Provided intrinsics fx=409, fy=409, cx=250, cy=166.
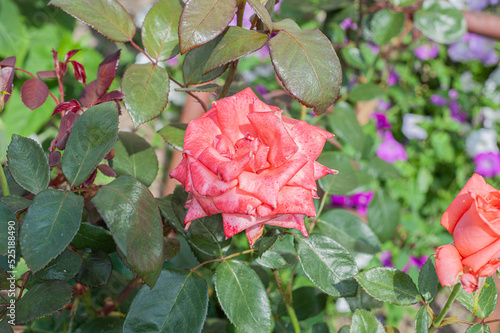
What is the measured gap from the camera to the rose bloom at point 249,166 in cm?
39

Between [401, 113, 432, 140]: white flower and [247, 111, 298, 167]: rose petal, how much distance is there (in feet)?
5.81

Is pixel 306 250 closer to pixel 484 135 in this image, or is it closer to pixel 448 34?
pixel 448 34

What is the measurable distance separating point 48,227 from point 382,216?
743 mm

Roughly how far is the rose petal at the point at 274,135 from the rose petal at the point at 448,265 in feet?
0.56

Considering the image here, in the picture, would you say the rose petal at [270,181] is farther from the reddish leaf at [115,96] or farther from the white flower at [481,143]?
the white flower at [481,143]

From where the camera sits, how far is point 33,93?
530 mm

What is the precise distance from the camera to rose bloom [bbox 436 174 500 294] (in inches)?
14.3

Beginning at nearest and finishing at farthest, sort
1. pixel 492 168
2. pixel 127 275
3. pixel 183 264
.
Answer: pixel 127 275 → pixel 183 264 → pixel 492 168

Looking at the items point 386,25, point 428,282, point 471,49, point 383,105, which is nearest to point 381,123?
point 383,105

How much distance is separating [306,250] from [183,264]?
39 cm

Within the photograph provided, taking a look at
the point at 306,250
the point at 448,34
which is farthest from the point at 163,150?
the point at 306,250

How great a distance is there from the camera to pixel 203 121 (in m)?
0.43

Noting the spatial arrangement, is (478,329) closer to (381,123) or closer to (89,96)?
(89,96)

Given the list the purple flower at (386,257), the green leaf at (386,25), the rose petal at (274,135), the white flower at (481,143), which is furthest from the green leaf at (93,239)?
the white flower at (481,143)
